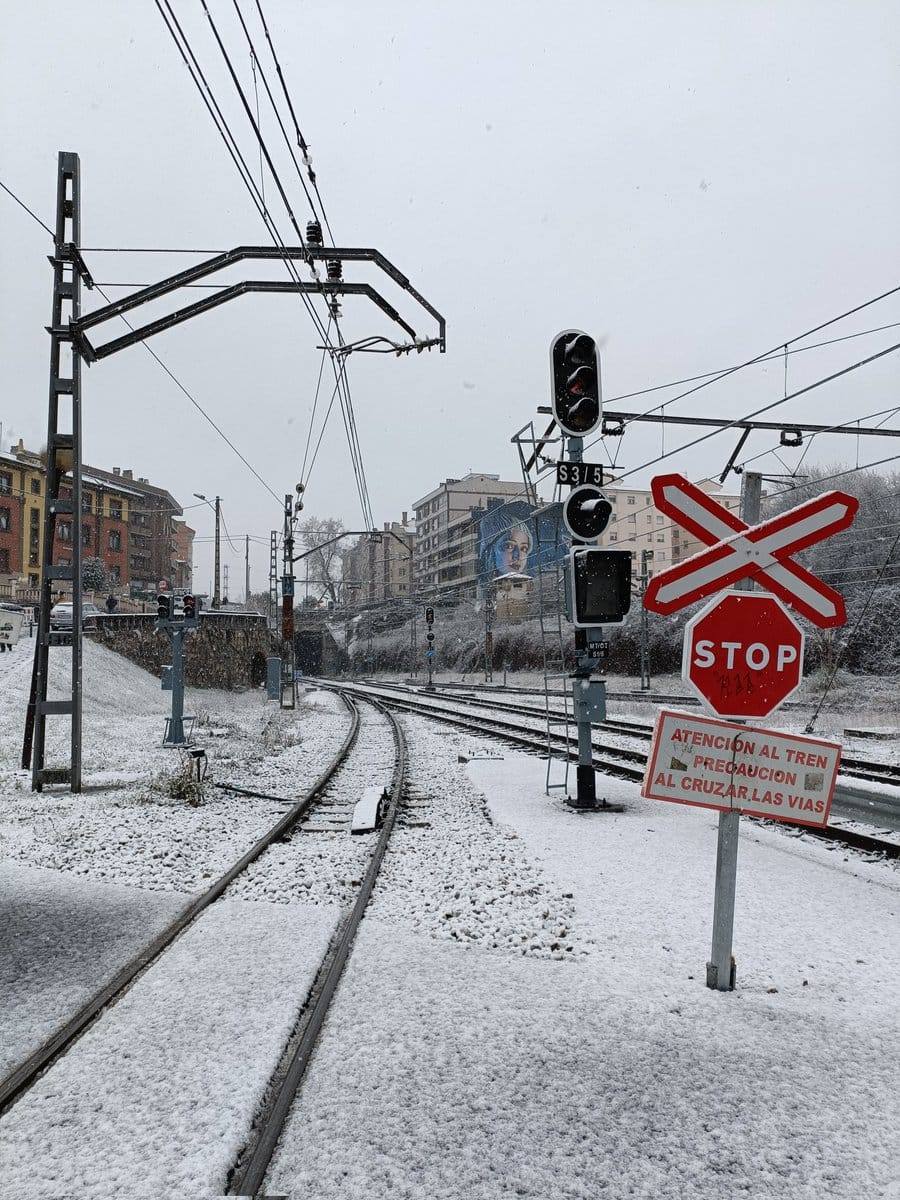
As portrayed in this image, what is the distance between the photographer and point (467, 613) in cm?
8106

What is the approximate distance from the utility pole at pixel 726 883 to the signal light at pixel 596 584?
447 cm

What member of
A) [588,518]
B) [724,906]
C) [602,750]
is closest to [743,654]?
[724,906]

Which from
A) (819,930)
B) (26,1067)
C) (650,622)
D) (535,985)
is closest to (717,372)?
(819,930)

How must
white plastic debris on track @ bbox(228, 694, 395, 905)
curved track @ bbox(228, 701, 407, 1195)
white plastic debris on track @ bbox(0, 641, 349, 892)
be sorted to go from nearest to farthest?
curved track @ bbox(228, 701, 407, 1195)
white plastic debris on track @ bbox(228, 694, 395, 905)
white plastic debris on track @ bbox(0, 641, 349, 892)

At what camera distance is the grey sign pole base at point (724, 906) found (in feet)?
13.3

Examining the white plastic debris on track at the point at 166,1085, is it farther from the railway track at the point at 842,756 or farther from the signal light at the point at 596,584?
the railway track at the point at 842,756

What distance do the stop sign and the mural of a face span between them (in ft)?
232

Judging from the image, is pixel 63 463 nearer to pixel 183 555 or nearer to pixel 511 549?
pixel 511 549

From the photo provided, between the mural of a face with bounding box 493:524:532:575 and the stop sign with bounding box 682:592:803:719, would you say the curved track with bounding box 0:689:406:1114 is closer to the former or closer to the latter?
the stop sign with bounding box 682:592:803:719

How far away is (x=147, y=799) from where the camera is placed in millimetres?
10203

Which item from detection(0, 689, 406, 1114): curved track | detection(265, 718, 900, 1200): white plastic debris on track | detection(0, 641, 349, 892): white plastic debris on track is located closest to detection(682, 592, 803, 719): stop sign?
detection(265, 718, 900, 1200): white plastic debris on track

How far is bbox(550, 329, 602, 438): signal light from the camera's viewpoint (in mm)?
9016

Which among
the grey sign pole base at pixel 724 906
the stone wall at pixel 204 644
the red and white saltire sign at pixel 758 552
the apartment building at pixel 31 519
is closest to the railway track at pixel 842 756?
the grey sign pole base at pixel 724 906

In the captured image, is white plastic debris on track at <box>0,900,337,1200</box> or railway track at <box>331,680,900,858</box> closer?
white plastic debris on track at <box>0,900,337,1200</box>
